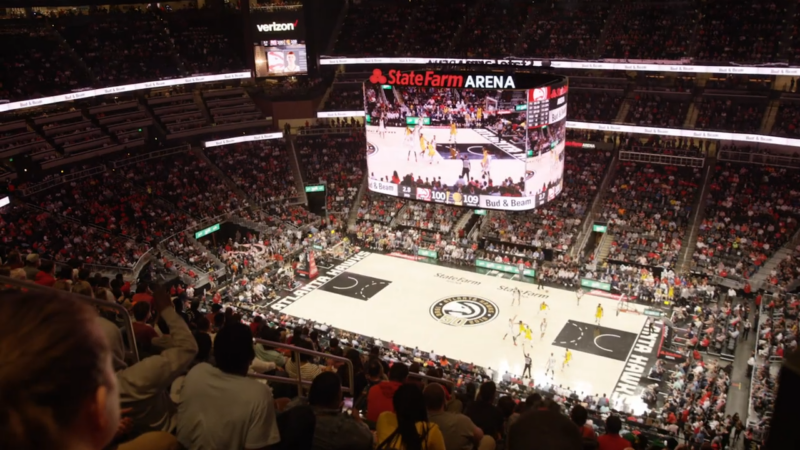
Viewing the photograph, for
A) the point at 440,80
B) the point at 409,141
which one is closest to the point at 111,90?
the point at 409,141

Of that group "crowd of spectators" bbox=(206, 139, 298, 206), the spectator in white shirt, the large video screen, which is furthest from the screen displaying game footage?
the spectator in white shirt

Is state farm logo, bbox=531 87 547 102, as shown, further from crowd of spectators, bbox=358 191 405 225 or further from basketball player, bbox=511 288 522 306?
crowd of spectators, bbox=358 191 405 225

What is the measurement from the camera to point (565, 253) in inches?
1212

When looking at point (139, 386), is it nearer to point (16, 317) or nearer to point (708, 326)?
point (16, 317)

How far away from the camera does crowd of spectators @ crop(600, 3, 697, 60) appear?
1385 inches

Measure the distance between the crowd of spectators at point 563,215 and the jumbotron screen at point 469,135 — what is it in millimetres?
3571

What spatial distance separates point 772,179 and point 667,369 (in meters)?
14.3

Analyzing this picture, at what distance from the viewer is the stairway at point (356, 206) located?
120 ft

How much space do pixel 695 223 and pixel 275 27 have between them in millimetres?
27854

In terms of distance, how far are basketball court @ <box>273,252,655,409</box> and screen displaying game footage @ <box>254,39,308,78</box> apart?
620 inches

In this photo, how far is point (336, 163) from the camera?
40.0 metres

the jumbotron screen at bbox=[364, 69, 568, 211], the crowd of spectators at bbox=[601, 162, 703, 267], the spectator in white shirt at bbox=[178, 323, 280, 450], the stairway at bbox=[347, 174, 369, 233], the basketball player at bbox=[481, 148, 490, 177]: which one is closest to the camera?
the spectator in white shirt at bbox=[178, 323, 280, 450]

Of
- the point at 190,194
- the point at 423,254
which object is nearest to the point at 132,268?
the point at 190,194

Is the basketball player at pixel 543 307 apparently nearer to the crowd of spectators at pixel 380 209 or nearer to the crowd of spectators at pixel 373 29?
the crowd of spectators at pixel 380 209
